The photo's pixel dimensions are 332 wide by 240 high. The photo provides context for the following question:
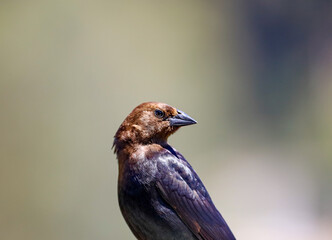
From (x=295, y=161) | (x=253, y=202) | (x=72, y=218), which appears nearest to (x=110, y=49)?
(x=72, y=218)

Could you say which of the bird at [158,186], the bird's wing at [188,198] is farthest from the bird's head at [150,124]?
the bird's wing at [188,198]

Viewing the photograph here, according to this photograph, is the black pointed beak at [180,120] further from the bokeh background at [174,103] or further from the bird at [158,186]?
the bokeh background at [174,103]

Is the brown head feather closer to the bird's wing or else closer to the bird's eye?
the bird's eye

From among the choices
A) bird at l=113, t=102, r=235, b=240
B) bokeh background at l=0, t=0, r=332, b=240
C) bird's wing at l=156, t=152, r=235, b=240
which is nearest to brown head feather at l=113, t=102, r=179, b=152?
bird at l=113, t=102, r=235, b=240

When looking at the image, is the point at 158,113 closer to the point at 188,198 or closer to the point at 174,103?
the point at 188,198

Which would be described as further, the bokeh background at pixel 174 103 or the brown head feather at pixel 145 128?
the bokeh background at pixel 174 103

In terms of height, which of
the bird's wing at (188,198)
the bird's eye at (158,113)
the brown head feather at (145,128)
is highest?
the bird's eye at (158,113)
